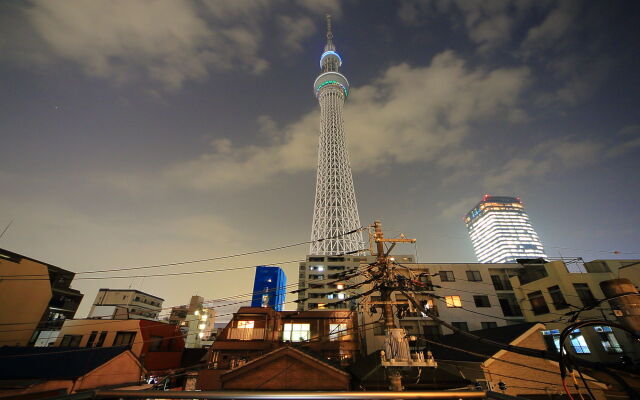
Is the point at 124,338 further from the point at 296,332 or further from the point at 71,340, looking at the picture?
the point at 296,332

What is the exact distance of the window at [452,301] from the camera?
32.7m

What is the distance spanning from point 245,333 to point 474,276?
29.6 meters

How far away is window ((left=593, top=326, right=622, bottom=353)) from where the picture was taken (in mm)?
22698

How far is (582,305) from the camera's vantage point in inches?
1019

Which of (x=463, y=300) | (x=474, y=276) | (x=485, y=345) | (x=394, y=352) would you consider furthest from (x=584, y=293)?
(x=394, y=352)

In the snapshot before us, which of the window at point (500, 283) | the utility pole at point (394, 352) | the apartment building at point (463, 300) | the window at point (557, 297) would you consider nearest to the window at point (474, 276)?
the apartment building at point (463, 300)

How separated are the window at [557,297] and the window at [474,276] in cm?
761

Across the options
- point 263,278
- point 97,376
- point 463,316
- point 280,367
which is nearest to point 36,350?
point 97,376

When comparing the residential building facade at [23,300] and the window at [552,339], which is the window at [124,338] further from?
the window at [552,339]

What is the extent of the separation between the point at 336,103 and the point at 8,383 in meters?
98.0

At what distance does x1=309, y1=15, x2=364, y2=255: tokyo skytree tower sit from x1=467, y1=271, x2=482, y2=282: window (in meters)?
44.3

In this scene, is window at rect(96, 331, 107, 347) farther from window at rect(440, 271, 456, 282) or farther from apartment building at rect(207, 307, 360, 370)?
window at rect(440, 271, 456, 282)

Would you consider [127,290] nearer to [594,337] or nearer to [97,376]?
[97,376]

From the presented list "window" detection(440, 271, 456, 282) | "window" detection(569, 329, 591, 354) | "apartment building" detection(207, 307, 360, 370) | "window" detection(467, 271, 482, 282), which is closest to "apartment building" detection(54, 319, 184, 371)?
"apartment building" detection(207, 307, 360, 370)
